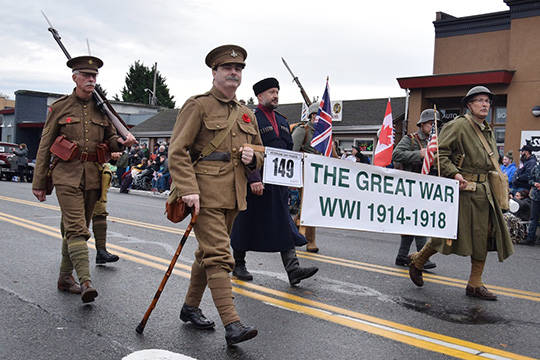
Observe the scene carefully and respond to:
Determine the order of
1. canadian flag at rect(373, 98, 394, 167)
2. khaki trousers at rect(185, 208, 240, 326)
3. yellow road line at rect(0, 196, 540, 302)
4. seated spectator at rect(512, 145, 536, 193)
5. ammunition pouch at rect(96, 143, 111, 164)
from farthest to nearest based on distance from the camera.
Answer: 1. seated spectator at rect(512, 145, 536, 193)
2. canadian flag at rect(373, 98, 394, 167)
3. yellow road line at rect(0, 196, 540, 302)
4. ammunition pouch at rect(96, 143, 111, 164)
5. khaki trousers at rect(185, 208, 240, 326)

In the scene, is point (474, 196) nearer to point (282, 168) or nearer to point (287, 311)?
point (282, 168)

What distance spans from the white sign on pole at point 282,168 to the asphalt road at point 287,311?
1118 millimetres

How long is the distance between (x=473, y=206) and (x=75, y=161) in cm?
392

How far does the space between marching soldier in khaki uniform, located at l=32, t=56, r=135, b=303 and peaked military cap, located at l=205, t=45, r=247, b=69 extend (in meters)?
1.67

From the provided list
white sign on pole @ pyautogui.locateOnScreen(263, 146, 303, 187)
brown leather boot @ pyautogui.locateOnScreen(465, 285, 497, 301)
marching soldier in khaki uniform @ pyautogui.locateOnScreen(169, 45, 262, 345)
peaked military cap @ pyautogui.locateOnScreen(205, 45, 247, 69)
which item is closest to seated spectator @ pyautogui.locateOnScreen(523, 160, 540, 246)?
brown leather boot @ pyautogui.locateOnScreen(465, 285, 497, 301)

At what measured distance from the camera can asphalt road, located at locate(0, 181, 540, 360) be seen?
3910mm

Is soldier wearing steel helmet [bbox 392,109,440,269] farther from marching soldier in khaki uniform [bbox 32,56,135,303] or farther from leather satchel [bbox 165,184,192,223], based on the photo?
leather satchel [bbox 165,184,192,223]

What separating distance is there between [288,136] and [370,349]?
2858 millimetres

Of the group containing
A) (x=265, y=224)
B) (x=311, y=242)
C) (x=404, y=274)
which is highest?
(x=265, y=224)

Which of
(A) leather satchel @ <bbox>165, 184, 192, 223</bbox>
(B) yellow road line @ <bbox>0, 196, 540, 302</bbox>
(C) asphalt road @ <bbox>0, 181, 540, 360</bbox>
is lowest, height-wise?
(C) asphalt road @ <bbox>0, 181, 540, 360</bbox>

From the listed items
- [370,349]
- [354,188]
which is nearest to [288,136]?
[354,188]

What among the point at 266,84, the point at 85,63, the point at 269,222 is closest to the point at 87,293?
the point at 269,222

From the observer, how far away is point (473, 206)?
18.8 feet

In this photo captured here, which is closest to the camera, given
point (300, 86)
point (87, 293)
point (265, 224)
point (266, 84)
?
point (87, 293)
